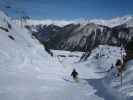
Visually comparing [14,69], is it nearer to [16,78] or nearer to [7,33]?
[16,78]

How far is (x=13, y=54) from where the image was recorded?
1563 inches

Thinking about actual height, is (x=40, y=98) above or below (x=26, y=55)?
below

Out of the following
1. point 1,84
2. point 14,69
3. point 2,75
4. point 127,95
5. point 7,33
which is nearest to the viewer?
point 127,95

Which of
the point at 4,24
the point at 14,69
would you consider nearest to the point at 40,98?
the point at 14,69

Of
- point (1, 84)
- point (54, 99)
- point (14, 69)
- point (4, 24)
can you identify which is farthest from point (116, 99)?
point (4, 24)

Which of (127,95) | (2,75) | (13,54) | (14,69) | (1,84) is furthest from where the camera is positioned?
(13,54)

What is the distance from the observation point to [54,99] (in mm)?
18375

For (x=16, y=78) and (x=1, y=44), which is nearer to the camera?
(x=16, y=78)

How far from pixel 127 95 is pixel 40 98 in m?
5.64

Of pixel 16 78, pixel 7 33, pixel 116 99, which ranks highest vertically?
pixel 7 33

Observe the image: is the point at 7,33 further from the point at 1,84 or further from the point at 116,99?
the point at 116,99

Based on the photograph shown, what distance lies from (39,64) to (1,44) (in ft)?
21.0

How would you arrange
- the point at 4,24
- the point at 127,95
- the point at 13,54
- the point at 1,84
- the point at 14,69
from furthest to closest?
the point at 4,24
the point at 13,54
the point at 14,69
the point at 1,84
the point at 127,95

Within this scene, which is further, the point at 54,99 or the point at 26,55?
the point at 26,55
